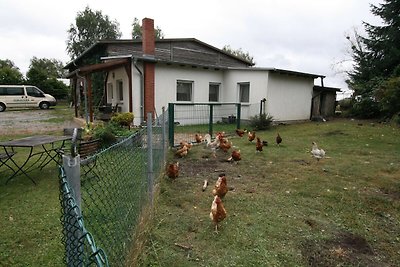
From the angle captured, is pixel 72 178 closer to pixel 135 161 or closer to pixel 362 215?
pixel 135 161

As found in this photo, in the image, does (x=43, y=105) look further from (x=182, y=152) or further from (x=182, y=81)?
(x=182, y=152)

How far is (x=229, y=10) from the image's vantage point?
51.4ft

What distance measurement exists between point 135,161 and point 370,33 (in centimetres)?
1947

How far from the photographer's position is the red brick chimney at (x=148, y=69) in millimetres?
12320

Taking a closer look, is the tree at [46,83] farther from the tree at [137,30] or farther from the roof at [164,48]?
the roof at [164,48]

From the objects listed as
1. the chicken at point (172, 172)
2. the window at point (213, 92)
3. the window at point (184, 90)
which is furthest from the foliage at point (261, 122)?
the chicken at point (172, 172)

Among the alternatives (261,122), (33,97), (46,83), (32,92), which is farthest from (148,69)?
(46,83)

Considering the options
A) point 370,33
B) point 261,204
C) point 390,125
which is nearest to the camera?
point 261,204

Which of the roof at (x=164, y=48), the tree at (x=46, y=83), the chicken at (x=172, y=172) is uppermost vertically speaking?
the roof at (x=164, y=48)

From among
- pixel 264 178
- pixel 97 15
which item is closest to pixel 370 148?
pixel 264 178

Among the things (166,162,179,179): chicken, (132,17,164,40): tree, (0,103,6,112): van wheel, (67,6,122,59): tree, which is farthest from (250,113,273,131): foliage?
(132,17,164,40): tree

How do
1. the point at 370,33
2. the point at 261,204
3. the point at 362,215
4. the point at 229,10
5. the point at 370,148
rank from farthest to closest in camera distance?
the point at 370,33 → the point at 229,10 → the point at 370,148 → the point at 261,204 → the point at 362,215

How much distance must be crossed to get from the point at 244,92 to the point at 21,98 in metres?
18.9

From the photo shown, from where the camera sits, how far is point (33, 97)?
2302cm
